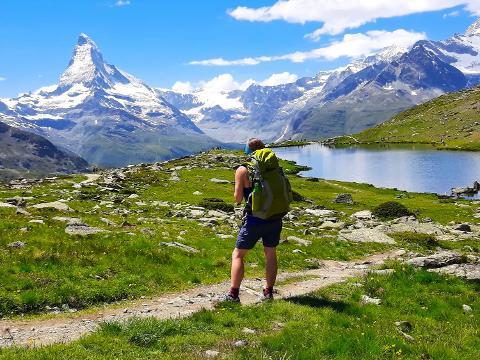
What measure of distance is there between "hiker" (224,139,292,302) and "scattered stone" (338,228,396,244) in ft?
68.4

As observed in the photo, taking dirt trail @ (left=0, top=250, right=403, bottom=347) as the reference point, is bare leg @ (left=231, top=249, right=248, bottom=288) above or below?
above

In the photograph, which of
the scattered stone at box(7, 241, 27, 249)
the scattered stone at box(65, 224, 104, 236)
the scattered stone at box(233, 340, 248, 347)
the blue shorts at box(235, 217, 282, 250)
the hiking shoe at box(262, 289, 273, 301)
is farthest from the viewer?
the scattered stone at box(65, 224, 104, 236)

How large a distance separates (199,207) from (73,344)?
3660 centimetres

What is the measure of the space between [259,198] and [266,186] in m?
0.44

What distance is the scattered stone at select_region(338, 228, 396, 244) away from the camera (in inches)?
1414

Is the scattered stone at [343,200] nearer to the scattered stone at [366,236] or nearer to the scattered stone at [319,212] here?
the scattered stone at [319,212]

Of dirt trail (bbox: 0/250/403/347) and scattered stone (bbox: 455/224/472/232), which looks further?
scattered stone (bbox: 455/224/472/232)

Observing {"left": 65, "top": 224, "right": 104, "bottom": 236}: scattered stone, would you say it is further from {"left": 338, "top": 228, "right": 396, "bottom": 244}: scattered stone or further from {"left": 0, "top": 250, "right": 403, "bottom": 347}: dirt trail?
{"left": 338, "top": 228, "right": 396, "bottom": 244}: scattered stone

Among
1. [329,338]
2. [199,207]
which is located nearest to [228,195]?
[199,207]

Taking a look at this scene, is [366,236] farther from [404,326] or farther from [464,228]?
[404,326]

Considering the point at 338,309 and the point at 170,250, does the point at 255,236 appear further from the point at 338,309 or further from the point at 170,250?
the point at 170,250

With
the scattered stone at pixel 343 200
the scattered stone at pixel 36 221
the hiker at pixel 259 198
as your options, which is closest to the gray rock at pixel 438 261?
the hiker at pixel 259 198

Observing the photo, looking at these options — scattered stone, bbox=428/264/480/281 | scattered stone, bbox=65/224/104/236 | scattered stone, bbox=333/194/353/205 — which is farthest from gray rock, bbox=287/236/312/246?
scattered stone, bbox=333/194/353/205

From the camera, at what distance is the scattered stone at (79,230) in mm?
24695
